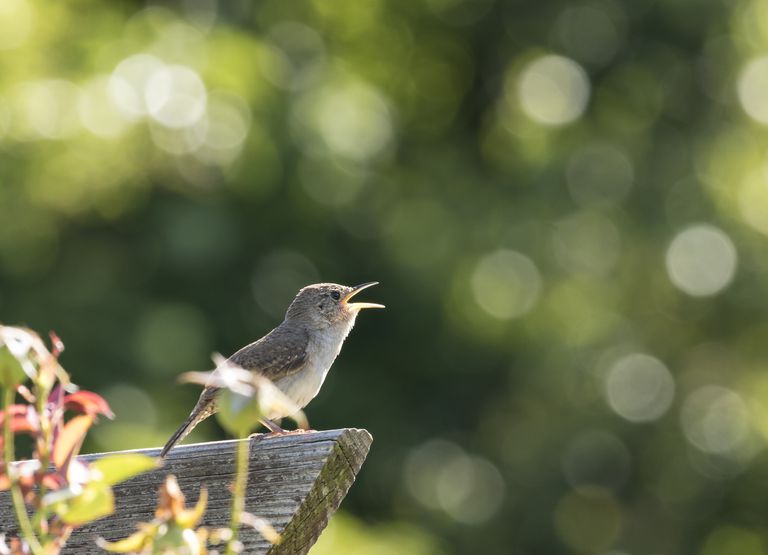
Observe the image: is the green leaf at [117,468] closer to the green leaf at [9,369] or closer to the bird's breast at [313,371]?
the green leaf at [9,369]

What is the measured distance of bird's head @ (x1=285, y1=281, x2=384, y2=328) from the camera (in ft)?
20.7

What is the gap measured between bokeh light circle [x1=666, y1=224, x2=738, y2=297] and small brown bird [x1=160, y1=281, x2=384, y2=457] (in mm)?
5734

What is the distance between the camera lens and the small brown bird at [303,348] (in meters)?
5.46

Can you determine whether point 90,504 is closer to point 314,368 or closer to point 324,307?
point 314,368

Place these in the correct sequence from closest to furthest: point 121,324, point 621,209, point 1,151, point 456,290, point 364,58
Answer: point 1,151 → point 121,324 → point 456,290 → point 621,209 → point 364,58

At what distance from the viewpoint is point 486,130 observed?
1362cm

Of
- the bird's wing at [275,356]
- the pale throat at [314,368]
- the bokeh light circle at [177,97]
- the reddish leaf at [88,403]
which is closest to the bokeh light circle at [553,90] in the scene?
the bokeh light circle at [177,97]

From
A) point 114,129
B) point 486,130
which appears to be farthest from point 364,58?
point 114,129

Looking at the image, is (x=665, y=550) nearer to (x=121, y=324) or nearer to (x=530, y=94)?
(x=530, y=94)

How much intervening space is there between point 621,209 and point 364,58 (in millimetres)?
2860

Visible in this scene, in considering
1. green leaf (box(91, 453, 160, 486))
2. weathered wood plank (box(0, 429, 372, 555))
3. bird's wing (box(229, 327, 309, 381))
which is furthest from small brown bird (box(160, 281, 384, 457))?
green leaf (box(91, 453, 160, 486))

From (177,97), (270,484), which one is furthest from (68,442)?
(177,97)

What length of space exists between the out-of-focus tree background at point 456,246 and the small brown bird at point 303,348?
3.33m

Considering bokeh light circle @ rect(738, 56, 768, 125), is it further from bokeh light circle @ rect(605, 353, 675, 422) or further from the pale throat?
the pale throat
